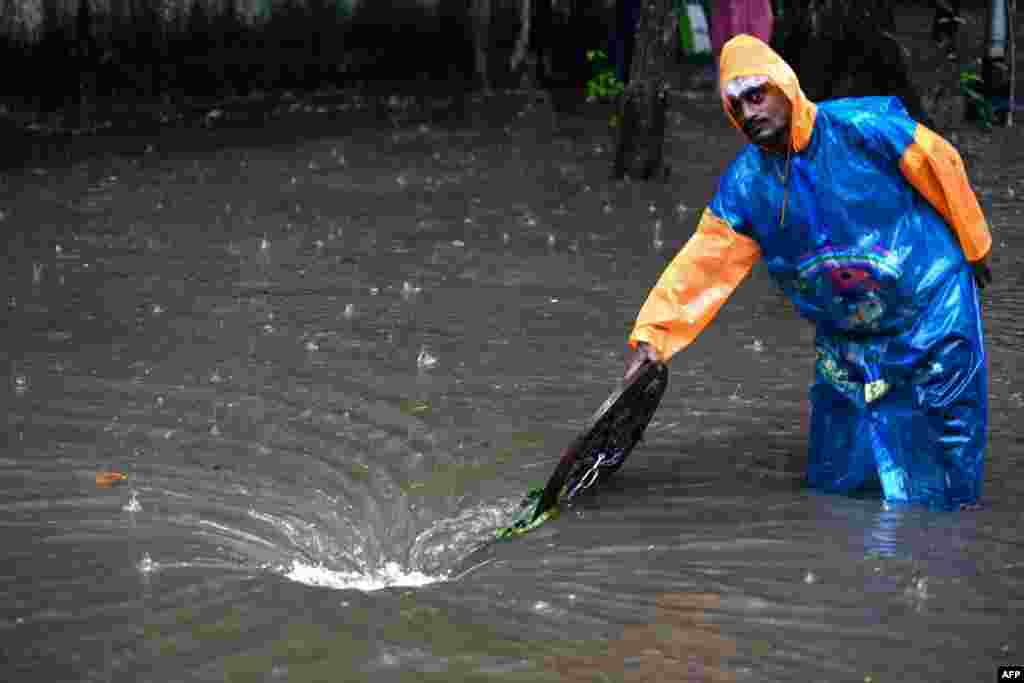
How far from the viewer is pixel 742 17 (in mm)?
12750

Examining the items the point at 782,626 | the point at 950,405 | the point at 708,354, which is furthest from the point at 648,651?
the point at 708,354

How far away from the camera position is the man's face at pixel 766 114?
5371 millimetres

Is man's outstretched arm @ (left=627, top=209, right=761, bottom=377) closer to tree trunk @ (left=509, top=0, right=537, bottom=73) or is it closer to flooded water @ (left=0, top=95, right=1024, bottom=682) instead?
flooded water @ (left=0, top=95, right=1024, bottom=682)

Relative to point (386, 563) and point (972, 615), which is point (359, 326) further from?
point (972, 615)

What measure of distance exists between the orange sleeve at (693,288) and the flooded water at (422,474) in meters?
0.59

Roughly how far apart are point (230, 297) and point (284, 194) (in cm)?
303

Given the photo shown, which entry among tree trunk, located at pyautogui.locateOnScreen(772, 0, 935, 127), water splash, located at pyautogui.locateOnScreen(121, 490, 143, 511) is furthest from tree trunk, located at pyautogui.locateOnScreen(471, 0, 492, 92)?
water splash, located at pyautogui.locateOnScreen(121, 490, 143, 511)

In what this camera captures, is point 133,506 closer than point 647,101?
Yes

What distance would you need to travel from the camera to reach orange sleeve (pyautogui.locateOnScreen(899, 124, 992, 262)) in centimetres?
529

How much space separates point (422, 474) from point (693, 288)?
1.20 metres

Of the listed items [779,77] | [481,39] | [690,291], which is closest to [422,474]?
[690,291]

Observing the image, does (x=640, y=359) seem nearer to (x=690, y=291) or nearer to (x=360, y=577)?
(x=690, y=291)

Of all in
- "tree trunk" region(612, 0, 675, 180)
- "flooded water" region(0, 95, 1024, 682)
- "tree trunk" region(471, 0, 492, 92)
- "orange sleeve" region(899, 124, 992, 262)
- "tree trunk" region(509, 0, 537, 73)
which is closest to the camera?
"flooded water" region(0, 95, 1024, 682)

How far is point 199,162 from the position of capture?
12.7 metres
